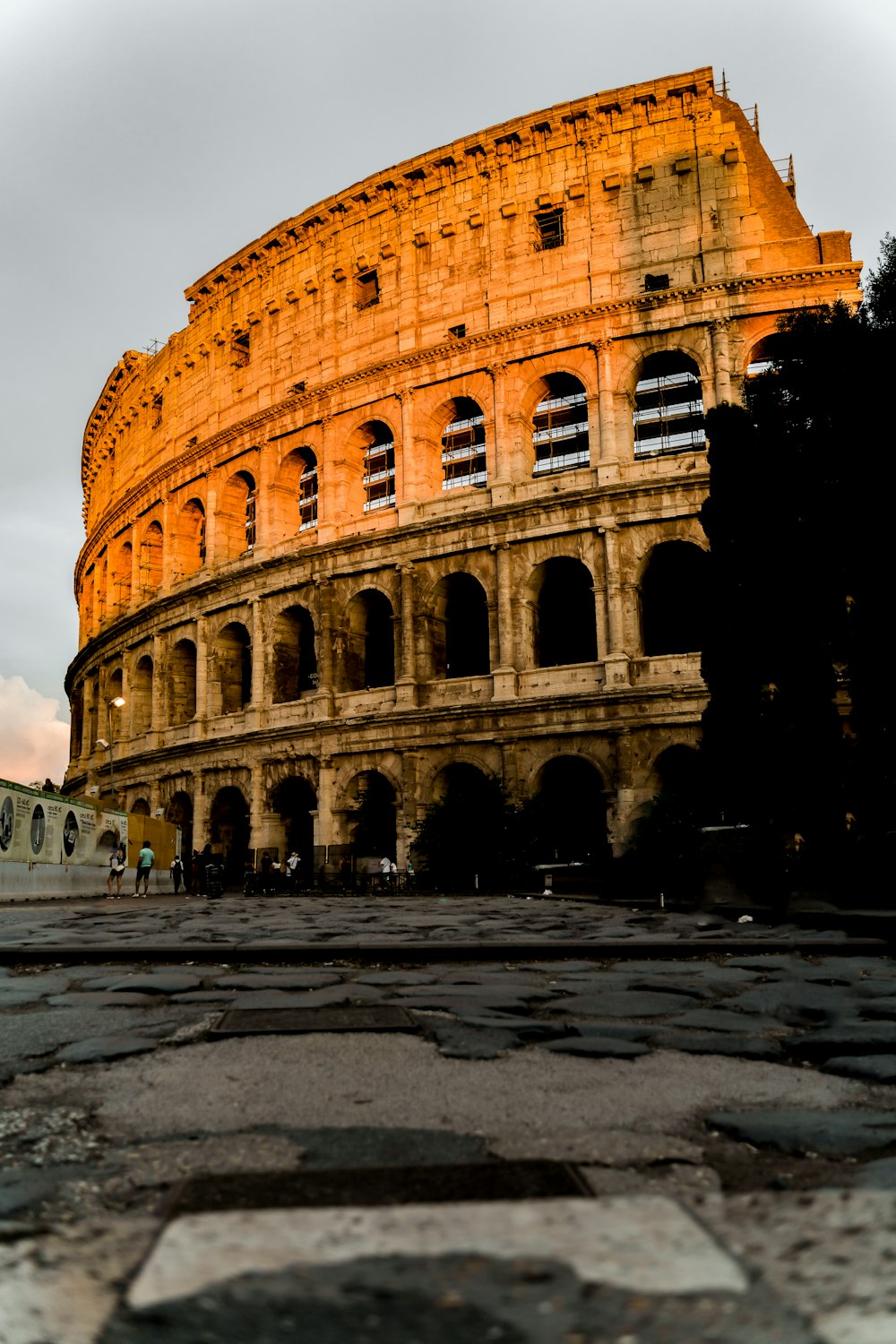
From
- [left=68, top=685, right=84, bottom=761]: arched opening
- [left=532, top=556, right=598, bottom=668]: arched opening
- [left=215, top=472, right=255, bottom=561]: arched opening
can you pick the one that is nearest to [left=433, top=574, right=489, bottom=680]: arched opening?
[left=532, top=556, right=598, bottom=668]: arched opening

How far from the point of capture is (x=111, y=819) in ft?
69.7

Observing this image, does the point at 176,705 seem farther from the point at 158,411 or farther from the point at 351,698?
the point at 158,411

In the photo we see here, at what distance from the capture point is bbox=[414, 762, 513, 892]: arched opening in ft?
64.0

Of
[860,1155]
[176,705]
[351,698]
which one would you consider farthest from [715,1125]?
[176,705]

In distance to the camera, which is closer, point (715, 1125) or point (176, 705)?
point (715, 1125)

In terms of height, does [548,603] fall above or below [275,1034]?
above

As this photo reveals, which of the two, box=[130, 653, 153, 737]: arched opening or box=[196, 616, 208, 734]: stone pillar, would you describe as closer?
box=[196, 616, 208, 734]: stone pillar

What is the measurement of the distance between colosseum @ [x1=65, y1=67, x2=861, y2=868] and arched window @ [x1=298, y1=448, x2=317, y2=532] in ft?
0.41

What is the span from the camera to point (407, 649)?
24.0 meters

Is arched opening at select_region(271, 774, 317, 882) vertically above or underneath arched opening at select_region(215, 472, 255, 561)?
underneath

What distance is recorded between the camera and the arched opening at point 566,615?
24.0m

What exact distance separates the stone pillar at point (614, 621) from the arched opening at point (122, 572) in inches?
789

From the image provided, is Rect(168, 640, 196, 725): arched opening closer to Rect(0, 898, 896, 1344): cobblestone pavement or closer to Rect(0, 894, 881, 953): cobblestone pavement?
Rect(0, 894, 881, 953): cobblestone pavement

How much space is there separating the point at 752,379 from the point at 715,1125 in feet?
43.9
